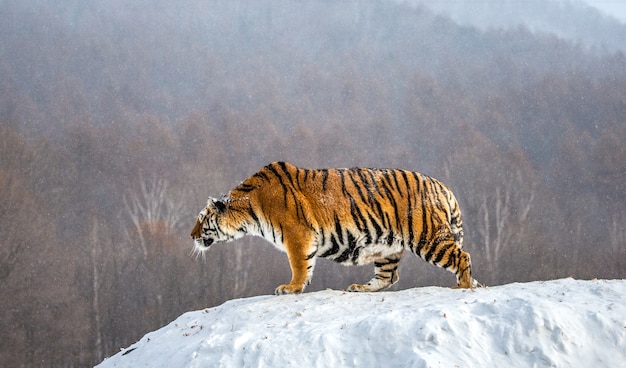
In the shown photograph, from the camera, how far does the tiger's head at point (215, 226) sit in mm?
7699

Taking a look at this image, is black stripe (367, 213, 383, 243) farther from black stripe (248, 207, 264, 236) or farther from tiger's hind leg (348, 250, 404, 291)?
black stripe (248, 207, 264, 236)

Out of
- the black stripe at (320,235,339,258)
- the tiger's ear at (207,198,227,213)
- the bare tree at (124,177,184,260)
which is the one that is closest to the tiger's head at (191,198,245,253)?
the tiger's ear at (207,198,227,213)

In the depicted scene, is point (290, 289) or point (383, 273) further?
point (383, 273)

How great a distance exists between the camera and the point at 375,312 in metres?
6.13

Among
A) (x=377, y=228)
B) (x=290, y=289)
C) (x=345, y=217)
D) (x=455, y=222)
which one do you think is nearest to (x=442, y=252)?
(x=455, y=222)

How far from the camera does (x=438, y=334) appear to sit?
5438 mm

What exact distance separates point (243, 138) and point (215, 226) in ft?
104

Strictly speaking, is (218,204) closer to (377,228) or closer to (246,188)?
(246,188)

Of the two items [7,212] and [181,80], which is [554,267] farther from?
[181,80]

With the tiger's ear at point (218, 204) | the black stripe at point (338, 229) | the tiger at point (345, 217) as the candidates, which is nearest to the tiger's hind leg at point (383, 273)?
the tiger at point (345, 217)

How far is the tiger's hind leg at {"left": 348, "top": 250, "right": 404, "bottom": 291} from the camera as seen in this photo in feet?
25.7

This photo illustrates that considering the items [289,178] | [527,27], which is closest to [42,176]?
[289,178]

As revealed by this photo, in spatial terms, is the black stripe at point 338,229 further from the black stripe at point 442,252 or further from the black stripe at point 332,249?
the black stripe at point 442,252

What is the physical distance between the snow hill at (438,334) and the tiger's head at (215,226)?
143 cm
